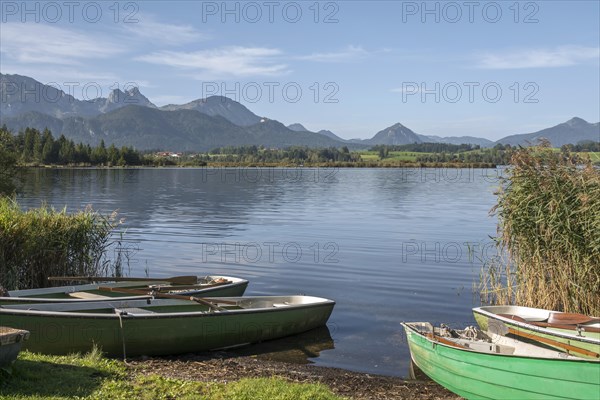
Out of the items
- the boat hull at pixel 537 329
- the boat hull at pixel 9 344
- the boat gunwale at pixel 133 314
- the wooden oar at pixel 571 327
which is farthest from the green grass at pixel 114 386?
the wooden oar at pixel 571 327

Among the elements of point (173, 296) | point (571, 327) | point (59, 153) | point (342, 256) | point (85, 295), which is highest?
point (59, 153)

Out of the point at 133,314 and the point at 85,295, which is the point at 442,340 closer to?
the point at 133,314

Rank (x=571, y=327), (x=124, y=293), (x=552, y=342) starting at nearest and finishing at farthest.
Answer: (x=552, y=342), (x=571, y=327), (x=124, y=293)

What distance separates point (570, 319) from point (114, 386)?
9.95m

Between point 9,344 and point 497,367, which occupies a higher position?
point 9,344

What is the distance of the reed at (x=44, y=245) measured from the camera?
1795 cm

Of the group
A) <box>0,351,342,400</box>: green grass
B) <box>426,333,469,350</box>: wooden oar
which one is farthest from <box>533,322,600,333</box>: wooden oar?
<box>0,351,342,400</box>: green grass

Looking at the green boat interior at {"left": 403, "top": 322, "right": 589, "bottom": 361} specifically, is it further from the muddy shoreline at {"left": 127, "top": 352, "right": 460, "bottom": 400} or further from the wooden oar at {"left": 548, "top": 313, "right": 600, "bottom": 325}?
the wooden oar at {"left": 548, "top": 313, "right": 600, "bottom": 325}

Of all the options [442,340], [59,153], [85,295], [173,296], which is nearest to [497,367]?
[442,340]

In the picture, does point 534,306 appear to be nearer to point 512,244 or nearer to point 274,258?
point 512,244

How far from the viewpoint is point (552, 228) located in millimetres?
16922

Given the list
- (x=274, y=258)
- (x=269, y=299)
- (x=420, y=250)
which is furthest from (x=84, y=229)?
(x=420, y=250)

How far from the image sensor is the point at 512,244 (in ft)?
59.4

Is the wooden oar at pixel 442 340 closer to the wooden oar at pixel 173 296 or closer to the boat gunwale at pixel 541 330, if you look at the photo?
the boat gunwale at pixel 541 330
